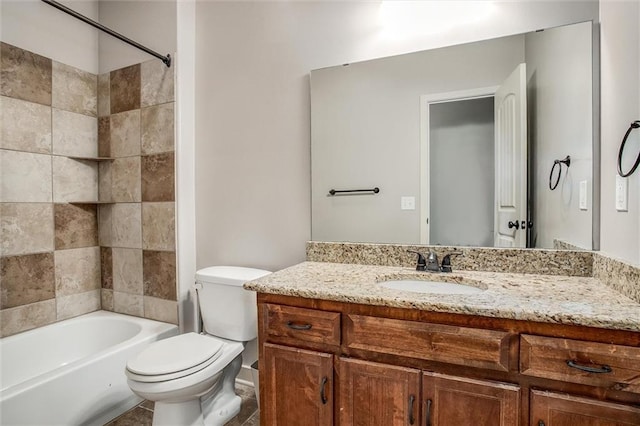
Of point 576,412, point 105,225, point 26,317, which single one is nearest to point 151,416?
point 26,317

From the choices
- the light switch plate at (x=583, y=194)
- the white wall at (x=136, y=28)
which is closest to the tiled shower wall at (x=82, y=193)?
the white wall at (x=136, y=28)

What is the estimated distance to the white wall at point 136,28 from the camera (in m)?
2.23

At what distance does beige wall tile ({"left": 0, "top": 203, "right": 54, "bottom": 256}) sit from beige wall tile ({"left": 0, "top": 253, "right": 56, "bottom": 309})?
0.17 ft

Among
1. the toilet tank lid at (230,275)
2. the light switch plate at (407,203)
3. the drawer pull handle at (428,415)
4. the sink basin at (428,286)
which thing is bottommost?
the drawer pull handle at (428,415)

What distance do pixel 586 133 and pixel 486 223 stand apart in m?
0.52

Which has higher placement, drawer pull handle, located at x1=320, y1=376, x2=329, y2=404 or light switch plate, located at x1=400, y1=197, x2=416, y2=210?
light switch plate, located at x1=400, y1=197, x2=416, y2=210

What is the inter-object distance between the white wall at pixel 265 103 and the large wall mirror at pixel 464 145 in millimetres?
109

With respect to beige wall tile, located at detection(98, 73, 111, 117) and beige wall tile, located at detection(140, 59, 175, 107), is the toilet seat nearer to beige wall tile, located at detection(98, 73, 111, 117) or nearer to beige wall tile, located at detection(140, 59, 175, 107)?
beige wall tile, located at detection(140, 59, 175, 107)

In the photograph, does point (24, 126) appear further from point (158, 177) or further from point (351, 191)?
point (351, 191)

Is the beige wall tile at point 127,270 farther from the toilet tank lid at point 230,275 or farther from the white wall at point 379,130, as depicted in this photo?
the white wall at point 379,130

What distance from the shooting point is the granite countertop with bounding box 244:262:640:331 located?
96 cm

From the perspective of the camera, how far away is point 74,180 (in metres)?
2.40

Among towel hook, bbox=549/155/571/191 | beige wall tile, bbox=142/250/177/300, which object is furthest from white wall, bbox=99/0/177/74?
towel hook, bbox=549/155/571/191

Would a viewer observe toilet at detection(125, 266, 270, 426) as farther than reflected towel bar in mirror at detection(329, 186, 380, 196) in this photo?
No
